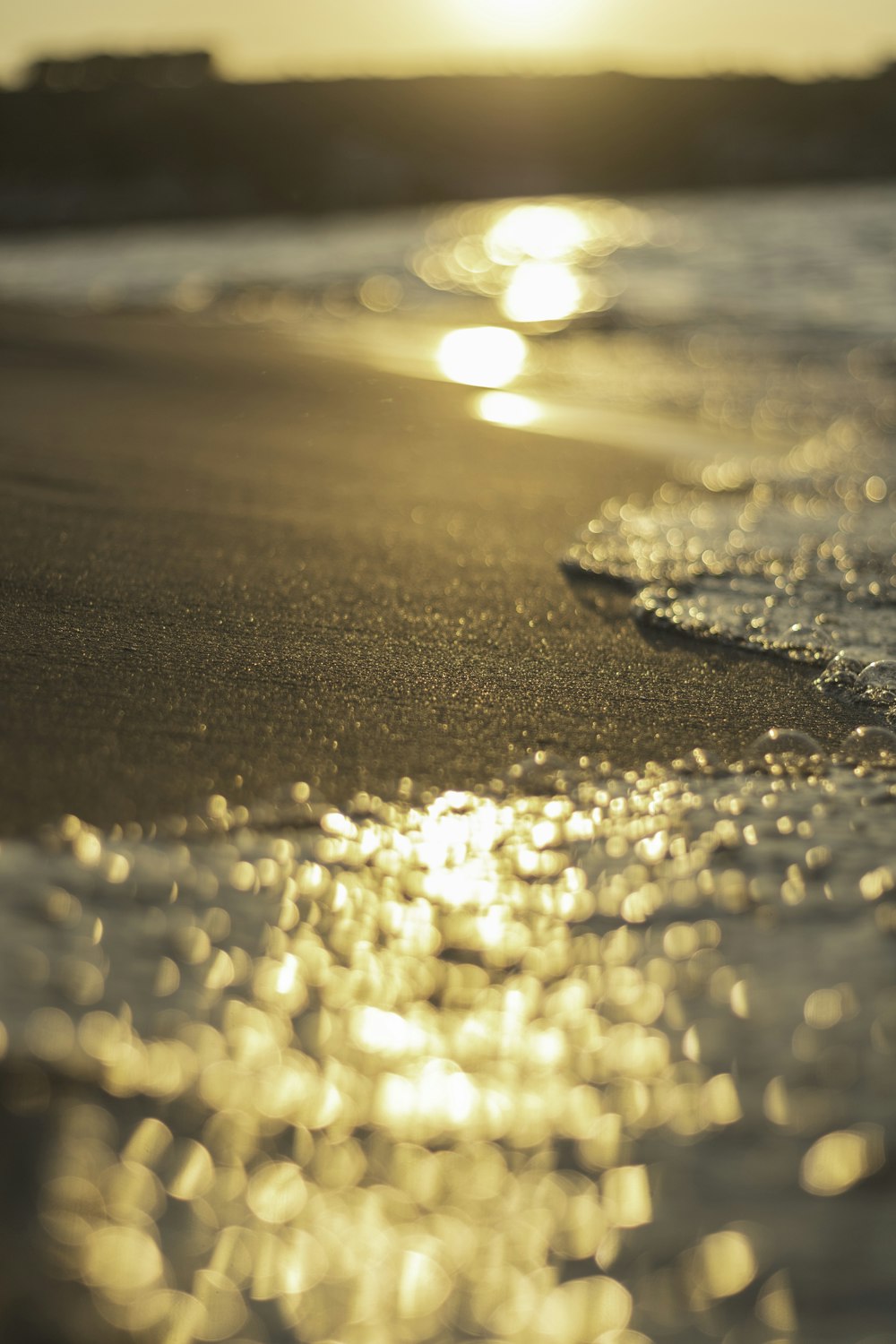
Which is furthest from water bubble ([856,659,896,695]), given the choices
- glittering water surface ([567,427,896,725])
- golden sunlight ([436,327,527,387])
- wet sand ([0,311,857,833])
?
golden sunlight ([436,327,527,387])

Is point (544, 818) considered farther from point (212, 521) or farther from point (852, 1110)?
point (212, 521)

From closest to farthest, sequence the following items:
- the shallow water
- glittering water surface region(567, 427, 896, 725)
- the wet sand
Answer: the shallow water
the wet sand
glittering water surface region(567, 427, 896, 725)

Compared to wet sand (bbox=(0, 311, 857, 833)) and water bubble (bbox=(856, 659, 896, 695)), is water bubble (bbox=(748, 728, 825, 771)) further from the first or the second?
water bubble (bbox=(856, 659, 896, 695))

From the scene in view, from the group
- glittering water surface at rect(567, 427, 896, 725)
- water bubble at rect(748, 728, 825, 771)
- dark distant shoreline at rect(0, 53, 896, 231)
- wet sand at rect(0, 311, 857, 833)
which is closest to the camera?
wet sand at rect(0, 311, 857, 833)

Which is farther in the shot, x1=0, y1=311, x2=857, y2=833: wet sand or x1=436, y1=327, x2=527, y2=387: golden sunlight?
x1=436, y1=327, x2=527, y2=387: golden sunlight

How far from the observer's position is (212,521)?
2820mm

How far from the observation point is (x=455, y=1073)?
1.05 m

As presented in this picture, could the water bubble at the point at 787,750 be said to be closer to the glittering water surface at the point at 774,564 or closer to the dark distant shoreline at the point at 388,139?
the glittering water surface at the point at 774,564

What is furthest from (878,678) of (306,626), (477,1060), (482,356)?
(482,356)

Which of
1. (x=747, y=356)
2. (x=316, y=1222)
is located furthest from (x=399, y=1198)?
(x=747, y=356)

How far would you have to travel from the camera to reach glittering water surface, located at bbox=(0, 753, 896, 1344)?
0.84 metres

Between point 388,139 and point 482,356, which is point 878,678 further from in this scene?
point 388,139

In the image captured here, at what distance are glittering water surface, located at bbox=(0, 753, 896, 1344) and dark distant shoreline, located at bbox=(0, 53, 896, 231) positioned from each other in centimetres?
2031

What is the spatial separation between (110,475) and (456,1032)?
2.33 m
